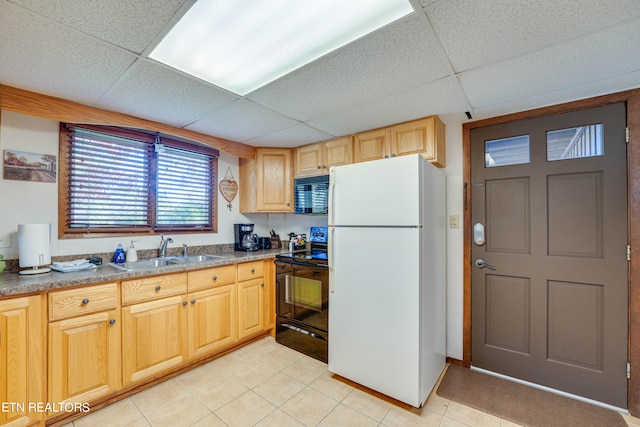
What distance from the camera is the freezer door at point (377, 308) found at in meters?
1.79

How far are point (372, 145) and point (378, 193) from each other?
2.64 ft

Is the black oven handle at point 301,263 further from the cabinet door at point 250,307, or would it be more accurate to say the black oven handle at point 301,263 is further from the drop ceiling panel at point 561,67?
the drop ceiling panel at point 561,67

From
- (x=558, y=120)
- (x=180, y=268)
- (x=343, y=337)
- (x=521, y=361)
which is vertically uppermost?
(x=558, y=120)

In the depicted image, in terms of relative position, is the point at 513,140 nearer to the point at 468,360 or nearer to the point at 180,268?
the point at 468,360

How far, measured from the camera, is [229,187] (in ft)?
10.6

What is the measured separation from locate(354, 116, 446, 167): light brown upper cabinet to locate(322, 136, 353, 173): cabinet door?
9cm

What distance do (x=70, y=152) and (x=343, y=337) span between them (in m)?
2.62

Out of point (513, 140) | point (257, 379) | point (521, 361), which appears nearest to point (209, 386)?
point (257, 379)

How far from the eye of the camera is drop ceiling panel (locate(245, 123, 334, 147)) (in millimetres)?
2617

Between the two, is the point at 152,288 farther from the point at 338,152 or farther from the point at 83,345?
the point at 338,152

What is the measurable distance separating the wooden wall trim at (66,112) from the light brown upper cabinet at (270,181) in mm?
793

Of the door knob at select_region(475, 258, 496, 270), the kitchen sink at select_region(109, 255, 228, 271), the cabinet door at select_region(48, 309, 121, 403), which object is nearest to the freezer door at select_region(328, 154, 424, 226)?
the door knob at select_region(475, 258, 496, 270)

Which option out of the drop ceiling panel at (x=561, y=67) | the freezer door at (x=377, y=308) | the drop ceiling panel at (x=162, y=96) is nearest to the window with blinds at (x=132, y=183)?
the drop ceiling panel at (x=162, y=96)

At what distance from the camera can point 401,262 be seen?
1.84 meters
